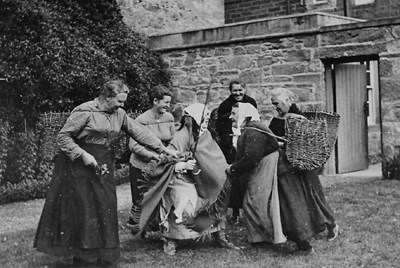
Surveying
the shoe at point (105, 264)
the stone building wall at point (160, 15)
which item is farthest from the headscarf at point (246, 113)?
the stone building wall at point (160, 15)

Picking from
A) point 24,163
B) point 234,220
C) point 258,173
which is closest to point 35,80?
point 24,163

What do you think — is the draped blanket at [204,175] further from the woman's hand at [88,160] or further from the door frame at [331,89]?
the door frame at [331,89]

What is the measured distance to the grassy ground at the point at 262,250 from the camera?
6.30m

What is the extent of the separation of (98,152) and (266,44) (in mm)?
7504

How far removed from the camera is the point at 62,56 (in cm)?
1195

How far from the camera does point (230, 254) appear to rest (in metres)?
6.63

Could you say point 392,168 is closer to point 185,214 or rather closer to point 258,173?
point 258,173

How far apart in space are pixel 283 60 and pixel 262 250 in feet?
21.5

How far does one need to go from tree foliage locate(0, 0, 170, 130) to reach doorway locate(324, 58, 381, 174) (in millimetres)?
3919

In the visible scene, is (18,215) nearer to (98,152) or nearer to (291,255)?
(98,152)

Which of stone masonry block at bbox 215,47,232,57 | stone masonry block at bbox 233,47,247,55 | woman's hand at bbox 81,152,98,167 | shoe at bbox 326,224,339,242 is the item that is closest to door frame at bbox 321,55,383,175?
stone masonry block at bbox 233,47,247,55

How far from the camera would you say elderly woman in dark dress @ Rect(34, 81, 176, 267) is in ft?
19.3

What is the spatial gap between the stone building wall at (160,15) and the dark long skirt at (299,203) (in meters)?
9.28

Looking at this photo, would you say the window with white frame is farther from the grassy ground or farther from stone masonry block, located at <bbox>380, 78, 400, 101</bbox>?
the grassy ground
